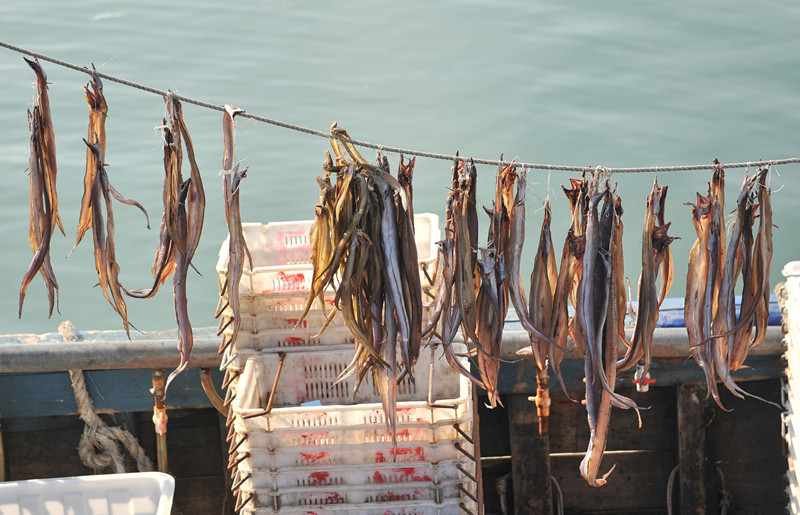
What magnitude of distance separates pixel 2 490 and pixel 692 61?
32.8 ft

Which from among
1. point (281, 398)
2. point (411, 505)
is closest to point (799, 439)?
point (411, 505)

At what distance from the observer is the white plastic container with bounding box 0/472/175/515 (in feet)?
13.4

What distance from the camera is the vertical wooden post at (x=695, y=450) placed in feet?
16.6

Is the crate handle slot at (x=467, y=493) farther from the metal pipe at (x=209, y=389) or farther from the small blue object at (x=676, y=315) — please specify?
the small blue object at (x=676, y=315)

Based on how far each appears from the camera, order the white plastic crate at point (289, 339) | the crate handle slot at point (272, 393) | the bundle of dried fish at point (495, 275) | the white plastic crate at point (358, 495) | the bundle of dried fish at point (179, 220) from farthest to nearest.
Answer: the white plastic crate at point (289, 339) < the white plastic crate at point (358, 495) < the crate handle slot at point (272, 393) < the bundle of dried fish at point (495, 275) < the bundle of dried fish at point (179, 220)

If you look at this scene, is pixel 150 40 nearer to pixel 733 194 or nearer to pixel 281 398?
pixel 733 194

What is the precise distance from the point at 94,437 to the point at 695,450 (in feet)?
11.1

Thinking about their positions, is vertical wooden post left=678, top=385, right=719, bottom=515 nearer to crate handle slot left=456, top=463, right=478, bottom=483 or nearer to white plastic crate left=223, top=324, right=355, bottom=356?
crate handle slot left=456, top=463, right=478, bottom=483

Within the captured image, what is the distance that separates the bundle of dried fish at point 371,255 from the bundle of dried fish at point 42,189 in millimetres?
939

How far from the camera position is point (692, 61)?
11641 millimetres

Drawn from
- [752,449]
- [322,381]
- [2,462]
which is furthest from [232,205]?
[752,449]

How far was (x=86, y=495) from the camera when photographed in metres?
4.12

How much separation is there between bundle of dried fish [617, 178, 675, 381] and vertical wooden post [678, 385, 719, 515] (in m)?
1.65

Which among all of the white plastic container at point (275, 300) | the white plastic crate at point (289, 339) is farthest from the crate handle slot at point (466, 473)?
the white plastic crate at point (289, 339)
